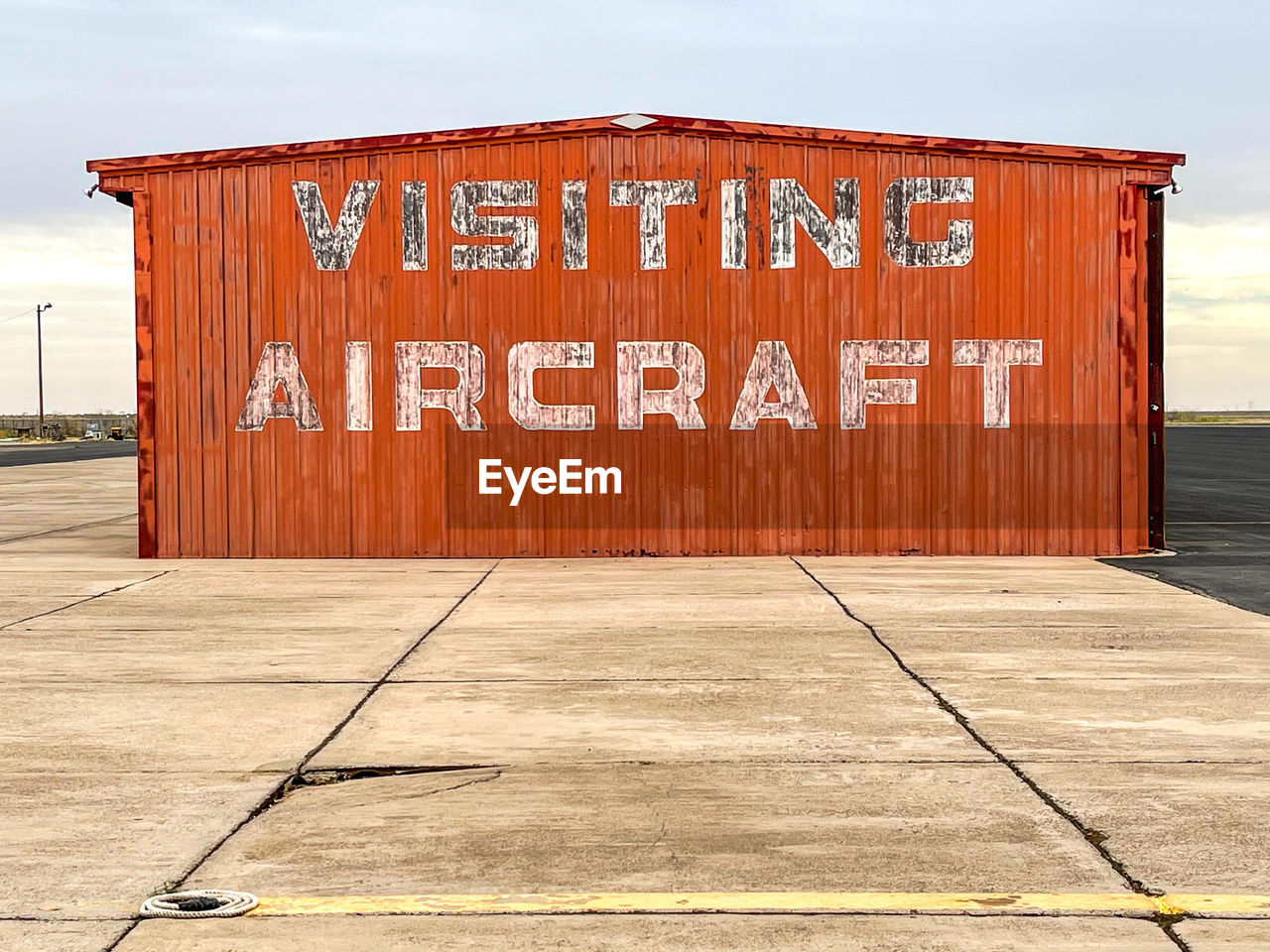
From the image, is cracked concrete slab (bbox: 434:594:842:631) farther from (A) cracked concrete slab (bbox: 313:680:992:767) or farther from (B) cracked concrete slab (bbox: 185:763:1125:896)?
(B) cracked concrete slab (bbox: 185:763:1125:896)

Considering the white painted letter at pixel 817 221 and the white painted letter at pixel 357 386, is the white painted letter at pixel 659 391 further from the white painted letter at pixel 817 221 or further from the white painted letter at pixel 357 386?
the white painted letter at pixel 357 386

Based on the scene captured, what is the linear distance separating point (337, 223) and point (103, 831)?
1243 cm

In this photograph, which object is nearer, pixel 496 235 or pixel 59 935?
pixel 59 935

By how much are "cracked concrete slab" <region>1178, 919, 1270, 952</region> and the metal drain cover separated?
315cm

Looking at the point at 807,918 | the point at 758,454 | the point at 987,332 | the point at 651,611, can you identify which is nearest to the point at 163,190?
the point at 758,454

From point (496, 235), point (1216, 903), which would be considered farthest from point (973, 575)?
point (1216, 903)

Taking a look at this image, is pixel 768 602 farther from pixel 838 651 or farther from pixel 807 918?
pixel 807 918

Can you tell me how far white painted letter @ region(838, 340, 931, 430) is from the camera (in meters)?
17.0

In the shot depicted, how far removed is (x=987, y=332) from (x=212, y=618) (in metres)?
9.64

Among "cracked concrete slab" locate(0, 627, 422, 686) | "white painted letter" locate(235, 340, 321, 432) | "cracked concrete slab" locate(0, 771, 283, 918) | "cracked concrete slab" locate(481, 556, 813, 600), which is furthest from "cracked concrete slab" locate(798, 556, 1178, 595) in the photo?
"cracked concrete slab" locate(0, 771, 283, 918)

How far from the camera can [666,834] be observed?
5754 mm

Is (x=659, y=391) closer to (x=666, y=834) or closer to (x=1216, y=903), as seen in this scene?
(x=666, y=834)

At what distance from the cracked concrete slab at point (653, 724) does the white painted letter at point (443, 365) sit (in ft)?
27.8

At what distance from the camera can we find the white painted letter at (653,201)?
17.1 m
